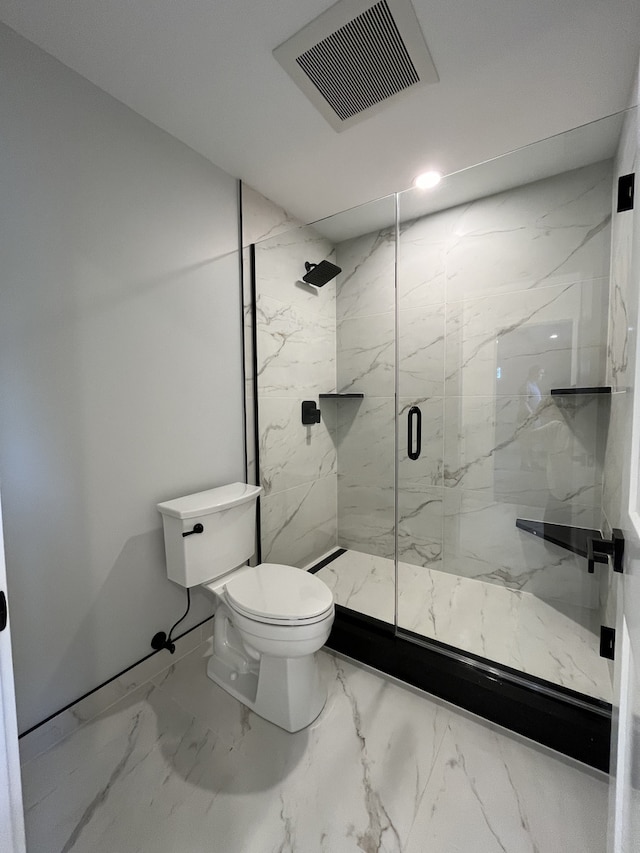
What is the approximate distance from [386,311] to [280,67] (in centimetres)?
133

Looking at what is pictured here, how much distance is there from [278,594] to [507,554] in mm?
1404

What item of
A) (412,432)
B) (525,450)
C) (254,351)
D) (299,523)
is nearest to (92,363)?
(254,351)

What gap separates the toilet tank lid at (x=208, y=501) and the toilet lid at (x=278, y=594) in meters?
0.31

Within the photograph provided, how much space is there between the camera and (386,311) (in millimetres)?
2293

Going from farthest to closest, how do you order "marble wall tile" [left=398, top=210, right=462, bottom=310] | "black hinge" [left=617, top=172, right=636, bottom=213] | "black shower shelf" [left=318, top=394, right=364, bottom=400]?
1. "black shower shelf" [left=318, top=394, right=364, bottom=400]
2. "marble wall tile" [left=398, top=210, right=462, bottom=310]
3. "black hinge" [left=617, top=172, right=636, bottom=213]

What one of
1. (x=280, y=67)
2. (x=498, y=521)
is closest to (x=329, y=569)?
(x=498, y=521)

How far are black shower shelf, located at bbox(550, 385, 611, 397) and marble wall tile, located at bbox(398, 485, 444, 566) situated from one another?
2.73 feet

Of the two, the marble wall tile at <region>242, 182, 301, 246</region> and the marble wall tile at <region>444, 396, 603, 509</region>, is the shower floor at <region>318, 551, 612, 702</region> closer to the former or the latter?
the marble wall tile at <region>444, 396, 603, 509</region>

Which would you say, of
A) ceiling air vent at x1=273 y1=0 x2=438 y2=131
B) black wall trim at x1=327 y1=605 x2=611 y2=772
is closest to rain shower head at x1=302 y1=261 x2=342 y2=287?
ceiling air vent at x1=273 y1=0 x2=438 y2=131

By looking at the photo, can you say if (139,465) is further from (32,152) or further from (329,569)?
(329,569)

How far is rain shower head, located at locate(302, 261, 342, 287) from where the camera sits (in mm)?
2227

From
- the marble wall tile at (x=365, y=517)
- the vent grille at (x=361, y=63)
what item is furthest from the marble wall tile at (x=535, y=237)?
the marble wall tile at (x=365, y=517)

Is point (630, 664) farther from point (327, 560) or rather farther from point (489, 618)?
Result: point (327, 560)

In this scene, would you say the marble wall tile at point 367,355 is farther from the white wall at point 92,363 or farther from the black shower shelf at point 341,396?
the white wall at point 92,363
